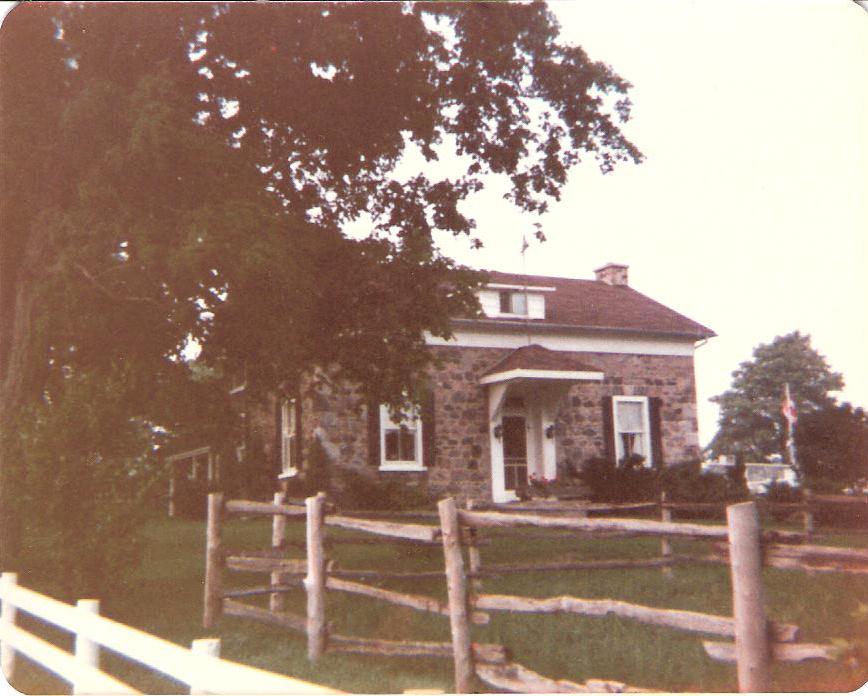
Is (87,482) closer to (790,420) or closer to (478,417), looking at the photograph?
(478,417)

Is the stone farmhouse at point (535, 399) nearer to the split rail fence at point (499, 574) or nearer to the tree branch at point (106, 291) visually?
the split rail fence at point (499, 574)

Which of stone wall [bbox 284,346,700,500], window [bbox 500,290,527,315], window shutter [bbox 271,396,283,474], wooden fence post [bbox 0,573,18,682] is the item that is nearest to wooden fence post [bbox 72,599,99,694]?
wooden fence post [bbox 0,573,18,682]

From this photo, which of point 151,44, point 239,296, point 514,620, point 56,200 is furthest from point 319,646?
point 151,44

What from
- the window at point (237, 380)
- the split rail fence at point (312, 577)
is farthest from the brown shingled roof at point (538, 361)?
the window at point (237, 380)

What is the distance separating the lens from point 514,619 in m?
5.78

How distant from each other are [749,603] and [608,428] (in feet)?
5.93

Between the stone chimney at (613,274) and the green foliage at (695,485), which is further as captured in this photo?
the green foliage at (695,485)

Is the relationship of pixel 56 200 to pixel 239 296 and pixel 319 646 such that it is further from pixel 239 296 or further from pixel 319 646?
pixel 319 646

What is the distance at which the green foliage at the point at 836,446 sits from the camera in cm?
385

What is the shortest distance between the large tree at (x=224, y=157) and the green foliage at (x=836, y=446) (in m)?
1.67

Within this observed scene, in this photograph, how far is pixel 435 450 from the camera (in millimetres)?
5688

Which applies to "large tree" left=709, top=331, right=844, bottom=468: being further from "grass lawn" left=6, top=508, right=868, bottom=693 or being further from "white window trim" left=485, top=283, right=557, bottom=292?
"white window trim" left=485, top=283, right=557, bottom=292

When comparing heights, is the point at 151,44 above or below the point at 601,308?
above

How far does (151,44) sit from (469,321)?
2.61 meters
